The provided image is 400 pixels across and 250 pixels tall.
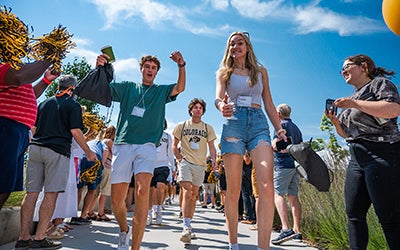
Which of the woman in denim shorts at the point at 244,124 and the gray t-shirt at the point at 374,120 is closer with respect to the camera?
the gray t-shirt at the point at 374,120

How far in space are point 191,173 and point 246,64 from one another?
8.95ft

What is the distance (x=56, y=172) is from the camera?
4.11 m

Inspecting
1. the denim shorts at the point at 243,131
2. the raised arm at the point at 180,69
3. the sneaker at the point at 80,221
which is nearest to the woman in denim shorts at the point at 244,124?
the denim shorts at the point at 243,131

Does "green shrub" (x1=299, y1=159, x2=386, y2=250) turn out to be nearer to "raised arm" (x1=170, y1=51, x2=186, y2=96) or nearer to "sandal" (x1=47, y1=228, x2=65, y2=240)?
"raised arm" (x1=170, y1=51, x2=186, y2=96)

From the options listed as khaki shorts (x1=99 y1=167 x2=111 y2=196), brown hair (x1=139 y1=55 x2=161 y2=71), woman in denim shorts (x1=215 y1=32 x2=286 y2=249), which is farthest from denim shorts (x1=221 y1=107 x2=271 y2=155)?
khaki shorts (x1=99 y1=167 x2=111 y2=196)

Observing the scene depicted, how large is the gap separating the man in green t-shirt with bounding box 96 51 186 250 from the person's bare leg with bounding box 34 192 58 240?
0.92 metres

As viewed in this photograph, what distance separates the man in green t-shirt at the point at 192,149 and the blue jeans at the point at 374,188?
3085 millimetres

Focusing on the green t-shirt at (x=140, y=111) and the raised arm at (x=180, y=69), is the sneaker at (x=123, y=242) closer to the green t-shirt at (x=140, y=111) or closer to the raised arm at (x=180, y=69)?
the green t-shirt at (x=140, y=111)

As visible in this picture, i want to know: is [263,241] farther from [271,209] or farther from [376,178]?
[376,178]

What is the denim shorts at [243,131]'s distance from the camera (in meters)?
3.29

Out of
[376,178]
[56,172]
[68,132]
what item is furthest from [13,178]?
[376,178]

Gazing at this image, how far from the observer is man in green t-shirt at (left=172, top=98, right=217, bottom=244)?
18.9 ft

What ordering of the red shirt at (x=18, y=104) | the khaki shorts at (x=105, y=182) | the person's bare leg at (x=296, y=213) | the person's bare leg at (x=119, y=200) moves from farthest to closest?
the khaki shorts at (x=105, y=182) → the person's bare leg at (x=296, y=213) → the person's bare leg at (x=119, y=200) → the red shirt at (x=18, y=104)

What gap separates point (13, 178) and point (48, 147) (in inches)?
58.2
